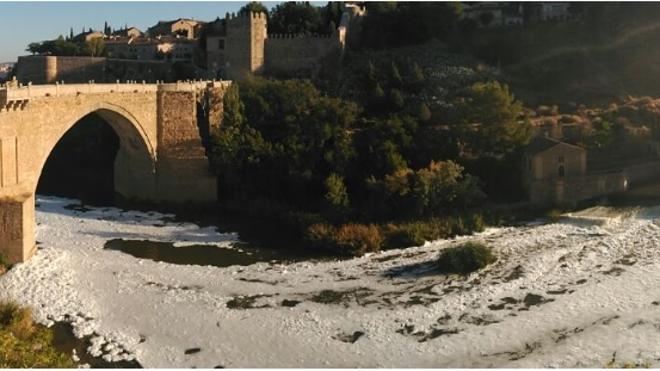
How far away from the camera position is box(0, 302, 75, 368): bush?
892 cm

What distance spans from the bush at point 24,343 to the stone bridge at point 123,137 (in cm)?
370

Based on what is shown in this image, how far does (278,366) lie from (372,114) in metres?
15.7

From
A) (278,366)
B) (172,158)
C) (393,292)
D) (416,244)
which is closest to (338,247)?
(416,244)

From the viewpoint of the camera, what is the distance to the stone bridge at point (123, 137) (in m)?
16.5

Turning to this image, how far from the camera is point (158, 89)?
75.6 ft

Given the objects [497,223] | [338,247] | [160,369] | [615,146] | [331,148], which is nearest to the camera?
[160,369]

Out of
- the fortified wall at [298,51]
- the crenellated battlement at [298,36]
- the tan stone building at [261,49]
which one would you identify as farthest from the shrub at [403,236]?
the crenellated battlement at [298,36]

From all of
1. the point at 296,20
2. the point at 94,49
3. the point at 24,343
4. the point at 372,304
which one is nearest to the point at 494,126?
the point at 372,304

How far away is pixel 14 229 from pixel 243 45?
15154 mm

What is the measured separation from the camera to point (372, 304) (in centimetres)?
1397

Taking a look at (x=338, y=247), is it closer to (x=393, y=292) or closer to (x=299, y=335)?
(x=393, y=292)

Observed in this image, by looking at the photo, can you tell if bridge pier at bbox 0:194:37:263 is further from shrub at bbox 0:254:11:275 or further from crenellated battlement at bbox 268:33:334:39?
crenellated battlement at bbox 268:33:334:39

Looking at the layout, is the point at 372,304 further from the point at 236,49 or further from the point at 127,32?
the point at 127,32

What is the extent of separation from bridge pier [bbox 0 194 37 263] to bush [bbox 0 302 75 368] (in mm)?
3061
